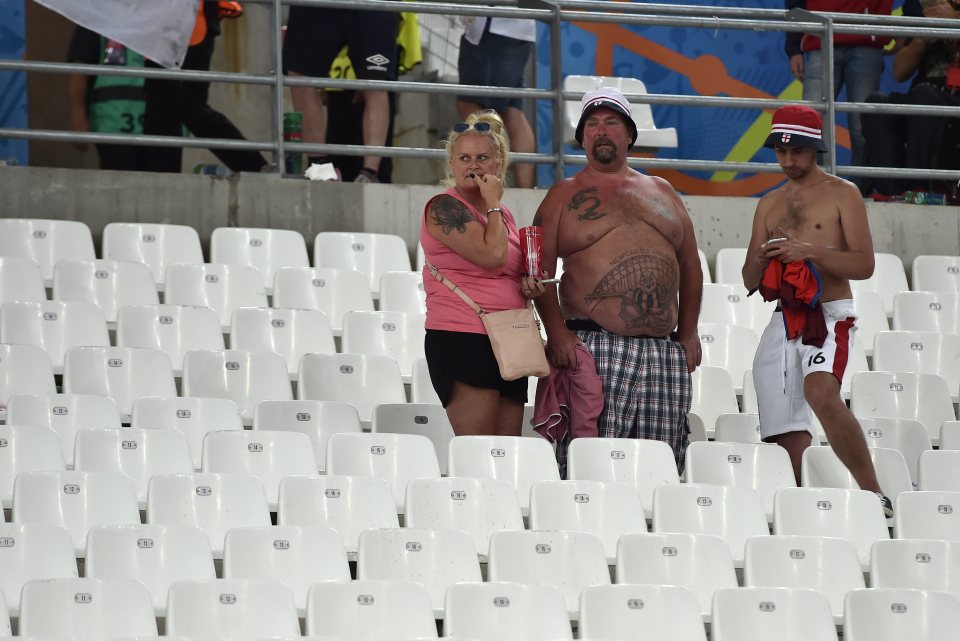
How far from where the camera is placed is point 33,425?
5.45 metres

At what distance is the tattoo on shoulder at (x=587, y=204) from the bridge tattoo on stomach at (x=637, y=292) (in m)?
0.18

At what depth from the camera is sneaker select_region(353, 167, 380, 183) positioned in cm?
790

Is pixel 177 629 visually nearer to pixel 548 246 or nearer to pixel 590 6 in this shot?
pixel 548 246

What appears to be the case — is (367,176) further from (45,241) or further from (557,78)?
(45,241)

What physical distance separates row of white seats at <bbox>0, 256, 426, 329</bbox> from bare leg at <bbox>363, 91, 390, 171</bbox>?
1000 millimetres

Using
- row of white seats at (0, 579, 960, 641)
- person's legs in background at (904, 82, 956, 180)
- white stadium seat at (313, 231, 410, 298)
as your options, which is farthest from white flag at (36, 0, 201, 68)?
row of white seats at (0, 579, 960, 641)

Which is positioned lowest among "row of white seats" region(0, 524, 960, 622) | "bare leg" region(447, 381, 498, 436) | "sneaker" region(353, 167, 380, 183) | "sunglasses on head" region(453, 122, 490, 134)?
"row of white seats" region(0, 524, 960, 622)

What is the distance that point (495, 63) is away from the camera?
8.43m

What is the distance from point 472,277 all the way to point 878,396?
1.91 meters

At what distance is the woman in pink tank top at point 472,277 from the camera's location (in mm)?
5547

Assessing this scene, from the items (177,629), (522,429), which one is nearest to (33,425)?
(177,629)

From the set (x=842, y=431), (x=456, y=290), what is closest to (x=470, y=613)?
(x=456, y=290)

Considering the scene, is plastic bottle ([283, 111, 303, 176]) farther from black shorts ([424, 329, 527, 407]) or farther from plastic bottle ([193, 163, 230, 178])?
black shorts ([424, 329, 527, 407])

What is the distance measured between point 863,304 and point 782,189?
1333mm
